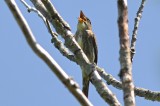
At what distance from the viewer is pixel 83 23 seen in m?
7.59

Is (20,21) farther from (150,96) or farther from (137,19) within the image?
(150,96)

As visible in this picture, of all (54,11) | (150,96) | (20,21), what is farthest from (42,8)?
(20,21)

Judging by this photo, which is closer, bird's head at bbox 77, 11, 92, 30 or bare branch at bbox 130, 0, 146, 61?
bare branch at bbox 130, 0, 146, 61

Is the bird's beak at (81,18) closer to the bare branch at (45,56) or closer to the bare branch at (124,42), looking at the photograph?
the bare branch at (124,42)

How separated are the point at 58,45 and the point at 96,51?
2.72 meters

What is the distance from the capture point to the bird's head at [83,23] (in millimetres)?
7528

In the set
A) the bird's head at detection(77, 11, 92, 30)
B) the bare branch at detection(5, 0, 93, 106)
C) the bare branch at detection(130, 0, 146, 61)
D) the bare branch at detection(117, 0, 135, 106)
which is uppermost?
the bird's head at detection(77, 11, 92, 30)

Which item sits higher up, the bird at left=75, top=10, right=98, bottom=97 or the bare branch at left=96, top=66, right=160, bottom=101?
the bird at left=75, top=10, right=98, bottom=97

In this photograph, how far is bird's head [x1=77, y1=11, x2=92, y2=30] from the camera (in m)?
7.53

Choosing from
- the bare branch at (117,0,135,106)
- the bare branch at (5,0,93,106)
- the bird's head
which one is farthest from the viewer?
the bird's head

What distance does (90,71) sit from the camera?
3.64 m

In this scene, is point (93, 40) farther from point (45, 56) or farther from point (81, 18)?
point (45, 56)

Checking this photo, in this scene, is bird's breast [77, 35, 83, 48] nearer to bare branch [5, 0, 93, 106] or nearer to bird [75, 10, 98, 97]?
bird [75, 10, 98, 97]

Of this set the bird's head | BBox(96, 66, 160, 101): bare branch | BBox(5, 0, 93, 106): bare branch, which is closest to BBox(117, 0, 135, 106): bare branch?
BBox(5, 0, 93, 106): bare branch
